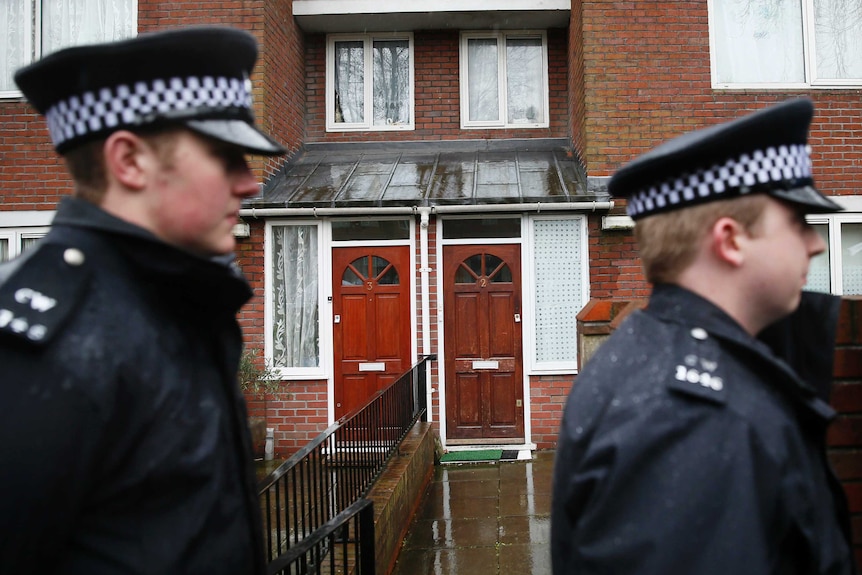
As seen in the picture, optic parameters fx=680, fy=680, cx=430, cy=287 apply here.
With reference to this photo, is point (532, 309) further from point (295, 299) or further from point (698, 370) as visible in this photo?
point (698, 370)

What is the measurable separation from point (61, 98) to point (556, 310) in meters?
7.43

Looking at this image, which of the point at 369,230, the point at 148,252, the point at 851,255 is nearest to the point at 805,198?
the point at 148,252

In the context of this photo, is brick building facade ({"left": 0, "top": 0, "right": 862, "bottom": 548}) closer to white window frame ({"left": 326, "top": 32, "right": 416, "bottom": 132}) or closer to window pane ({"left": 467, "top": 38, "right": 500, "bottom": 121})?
white window frame ({"left": 326, "top": 32, "right": 416, "bottom": 132})

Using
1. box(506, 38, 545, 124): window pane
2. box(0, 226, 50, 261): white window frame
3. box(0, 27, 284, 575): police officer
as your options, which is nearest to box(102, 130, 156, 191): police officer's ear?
box(0, 27, 284, 575): police officer

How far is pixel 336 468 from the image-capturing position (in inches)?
166

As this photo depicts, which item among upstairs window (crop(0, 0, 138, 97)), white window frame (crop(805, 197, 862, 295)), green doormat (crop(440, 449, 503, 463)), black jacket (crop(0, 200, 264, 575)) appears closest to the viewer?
black jacket (crop(0, 200, 264, 575))

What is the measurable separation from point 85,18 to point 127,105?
29.0ft

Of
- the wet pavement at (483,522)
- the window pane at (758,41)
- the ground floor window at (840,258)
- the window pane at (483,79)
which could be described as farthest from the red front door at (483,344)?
the ground floor window at (840,258)

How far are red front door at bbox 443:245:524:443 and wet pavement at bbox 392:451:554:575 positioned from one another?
0.68 meters

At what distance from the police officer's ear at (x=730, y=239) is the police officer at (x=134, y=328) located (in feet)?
3.01

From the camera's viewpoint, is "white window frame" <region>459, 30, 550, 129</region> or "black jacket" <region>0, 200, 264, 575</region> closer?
"black jacket" <region>0, 200, 264, 575</region>

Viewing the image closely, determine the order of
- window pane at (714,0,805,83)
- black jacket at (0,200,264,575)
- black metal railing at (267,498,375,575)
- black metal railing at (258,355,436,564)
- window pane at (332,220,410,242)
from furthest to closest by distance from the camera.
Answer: window pane at (332,220,410,242) < window pane at (714,0,805,83) < black metal railing at (258,355,436,564) < black metal railing at (267,498,375,575) < black jacket at (0,200,264,575)

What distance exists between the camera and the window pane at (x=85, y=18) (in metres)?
8.61

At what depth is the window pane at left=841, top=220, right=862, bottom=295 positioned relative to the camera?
27.0 feet
